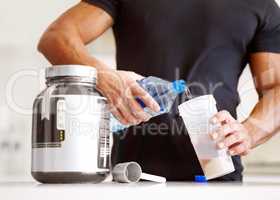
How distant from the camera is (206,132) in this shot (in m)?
0.83

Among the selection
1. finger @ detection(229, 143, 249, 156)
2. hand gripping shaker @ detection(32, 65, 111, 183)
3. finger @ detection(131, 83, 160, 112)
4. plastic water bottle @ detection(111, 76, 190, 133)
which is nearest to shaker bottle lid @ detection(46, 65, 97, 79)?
hand gripping shaker @ detection(32, 65, 111, 183)

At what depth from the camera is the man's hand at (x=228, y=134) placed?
31.8 inches

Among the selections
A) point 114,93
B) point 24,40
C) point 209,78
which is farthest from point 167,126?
point 24,40

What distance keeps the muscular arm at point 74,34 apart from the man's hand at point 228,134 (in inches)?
13.5

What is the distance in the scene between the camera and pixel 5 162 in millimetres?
2312

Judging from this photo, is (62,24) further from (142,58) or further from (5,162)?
(5,162)

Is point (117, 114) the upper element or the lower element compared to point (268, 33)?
lower

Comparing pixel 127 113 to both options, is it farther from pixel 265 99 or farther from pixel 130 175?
pixel 265 99

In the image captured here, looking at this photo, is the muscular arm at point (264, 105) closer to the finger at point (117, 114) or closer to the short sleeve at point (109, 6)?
the finger at point (117, 114)

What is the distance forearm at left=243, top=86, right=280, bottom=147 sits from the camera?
43.8 inches

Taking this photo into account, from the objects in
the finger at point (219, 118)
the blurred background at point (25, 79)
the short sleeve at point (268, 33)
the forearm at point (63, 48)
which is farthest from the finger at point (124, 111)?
the blurred background at point (25, 79)

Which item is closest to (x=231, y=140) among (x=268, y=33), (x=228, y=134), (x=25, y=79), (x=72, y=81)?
(x=228, y=134)

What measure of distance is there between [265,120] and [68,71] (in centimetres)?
65

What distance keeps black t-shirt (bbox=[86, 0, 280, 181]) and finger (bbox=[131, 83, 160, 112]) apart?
36 centimetres
